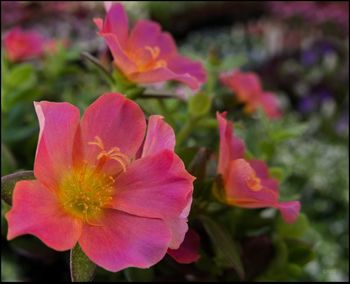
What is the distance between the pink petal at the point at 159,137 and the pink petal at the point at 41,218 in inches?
2.5

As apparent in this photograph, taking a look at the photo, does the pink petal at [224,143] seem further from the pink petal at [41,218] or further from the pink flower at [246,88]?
the pink flower at [246,88]

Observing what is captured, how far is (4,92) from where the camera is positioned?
24.7 inches

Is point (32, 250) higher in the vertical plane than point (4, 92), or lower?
lower

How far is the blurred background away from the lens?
0.66 m

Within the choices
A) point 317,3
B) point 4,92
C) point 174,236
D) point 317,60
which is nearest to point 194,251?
point 174,236

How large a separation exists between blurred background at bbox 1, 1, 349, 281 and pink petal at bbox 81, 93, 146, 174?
0.49 feet

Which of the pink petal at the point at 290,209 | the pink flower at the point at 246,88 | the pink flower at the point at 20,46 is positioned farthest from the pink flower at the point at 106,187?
the pink flower at the point at 20,46

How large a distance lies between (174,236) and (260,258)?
236mm

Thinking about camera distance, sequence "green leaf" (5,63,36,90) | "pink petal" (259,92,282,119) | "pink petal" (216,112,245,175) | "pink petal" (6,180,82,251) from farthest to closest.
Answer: "pink petal" (259,92,282,119) < "green leaf" (5,63,36,90) < "pink petal" (216,112,245,175) < "pink petal" (6,180,82,251)

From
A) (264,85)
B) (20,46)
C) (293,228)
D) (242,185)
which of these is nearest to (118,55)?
(242,185)

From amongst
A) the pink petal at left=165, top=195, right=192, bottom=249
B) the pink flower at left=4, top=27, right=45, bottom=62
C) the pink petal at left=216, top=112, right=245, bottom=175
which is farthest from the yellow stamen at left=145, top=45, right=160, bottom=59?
the pink flower at left=4, top=27, right=45, bottom=62

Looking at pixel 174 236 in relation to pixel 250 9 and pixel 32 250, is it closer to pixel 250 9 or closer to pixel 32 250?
pixel 32 250

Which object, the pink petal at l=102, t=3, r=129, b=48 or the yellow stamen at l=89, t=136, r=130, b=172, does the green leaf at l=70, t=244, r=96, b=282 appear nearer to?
the yellow stamen at l=89, t=136, r=130, b=172

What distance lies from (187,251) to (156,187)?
0.19ft
